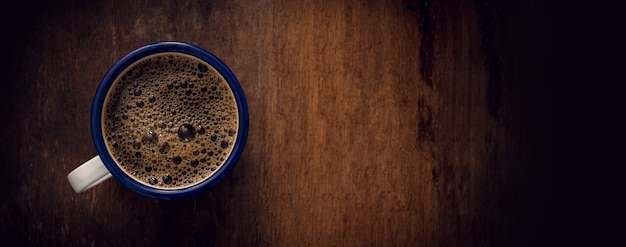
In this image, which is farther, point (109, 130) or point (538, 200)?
point (538, 200)

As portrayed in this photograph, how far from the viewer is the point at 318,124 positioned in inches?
25.9

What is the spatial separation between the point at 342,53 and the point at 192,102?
0.22 meters

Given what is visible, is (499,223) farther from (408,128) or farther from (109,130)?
(109,130)

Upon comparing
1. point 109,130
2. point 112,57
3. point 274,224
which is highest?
point 112,57

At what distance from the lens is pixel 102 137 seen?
0.55m

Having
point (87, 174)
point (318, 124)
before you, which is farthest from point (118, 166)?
point (318, 124)

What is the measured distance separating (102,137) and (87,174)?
0.05 meters

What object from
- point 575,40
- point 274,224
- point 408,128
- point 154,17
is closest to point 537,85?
point 575,40

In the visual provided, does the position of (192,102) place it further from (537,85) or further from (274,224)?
(537,85)

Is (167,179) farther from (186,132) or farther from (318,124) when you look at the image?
(318,124)

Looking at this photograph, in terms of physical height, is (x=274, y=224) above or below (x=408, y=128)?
below

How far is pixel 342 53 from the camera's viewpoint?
0.67 metres

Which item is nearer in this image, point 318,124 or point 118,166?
point 118,166

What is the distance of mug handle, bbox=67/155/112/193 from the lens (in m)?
0.54
